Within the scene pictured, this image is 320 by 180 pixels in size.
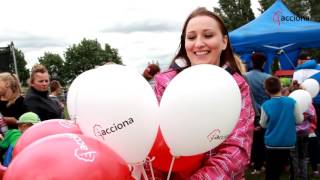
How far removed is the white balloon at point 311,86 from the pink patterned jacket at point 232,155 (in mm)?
4170

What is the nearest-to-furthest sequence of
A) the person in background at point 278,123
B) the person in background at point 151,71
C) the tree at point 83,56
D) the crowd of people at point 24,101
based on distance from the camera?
the crowd of people at point 24,101 < the person in background at point 278,123 < the person in background at point 151,71 < the tree at point 83,56

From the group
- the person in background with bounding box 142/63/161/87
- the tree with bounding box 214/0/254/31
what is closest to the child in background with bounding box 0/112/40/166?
the person in background with bounding box 142/63/161/87

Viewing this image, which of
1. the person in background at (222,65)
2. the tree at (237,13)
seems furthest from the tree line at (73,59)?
the person in background at (222,65)

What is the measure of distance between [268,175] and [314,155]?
1086 millimetres

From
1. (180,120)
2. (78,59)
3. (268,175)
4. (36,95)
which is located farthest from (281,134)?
(78,59)

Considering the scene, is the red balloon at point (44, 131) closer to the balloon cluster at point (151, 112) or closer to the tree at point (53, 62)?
the balloon cluster at point (151, 112)

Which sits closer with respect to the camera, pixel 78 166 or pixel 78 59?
pixel 78 166

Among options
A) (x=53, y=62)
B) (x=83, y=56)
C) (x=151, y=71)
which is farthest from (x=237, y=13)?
(x=53, y=62)

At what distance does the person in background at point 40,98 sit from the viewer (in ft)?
15.6

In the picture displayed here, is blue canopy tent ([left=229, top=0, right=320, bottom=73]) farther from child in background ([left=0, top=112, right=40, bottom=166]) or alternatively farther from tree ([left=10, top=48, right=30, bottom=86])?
tree ([left=10, top=48, right=30, bottom=86])

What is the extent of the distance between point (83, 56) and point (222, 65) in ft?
236

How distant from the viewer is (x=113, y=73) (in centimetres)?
174

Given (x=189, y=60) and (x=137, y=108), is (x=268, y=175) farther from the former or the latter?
(x=137, y=108)

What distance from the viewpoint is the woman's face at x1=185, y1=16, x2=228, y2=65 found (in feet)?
6.72
